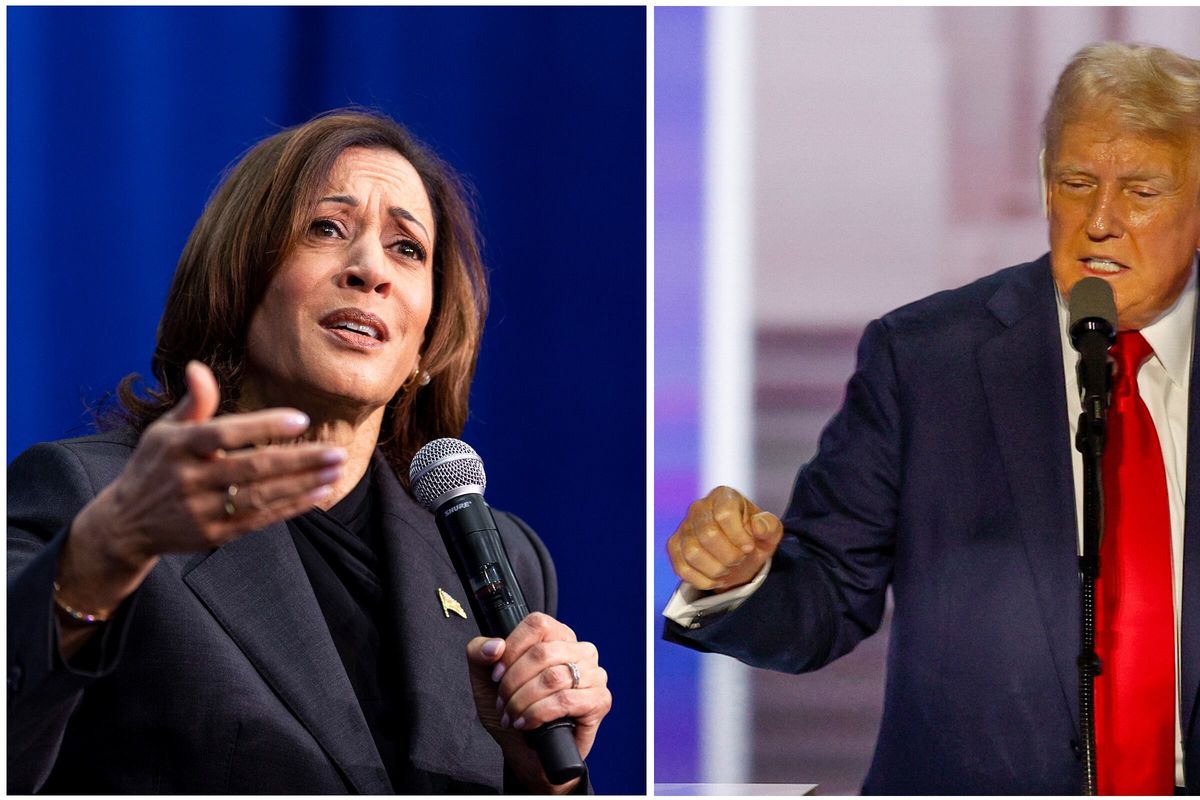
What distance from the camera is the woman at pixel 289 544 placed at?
4.14ft

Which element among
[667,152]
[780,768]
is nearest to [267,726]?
[780,768]

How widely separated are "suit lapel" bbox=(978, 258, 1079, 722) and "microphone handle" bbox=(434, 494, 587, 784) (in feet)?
2.34

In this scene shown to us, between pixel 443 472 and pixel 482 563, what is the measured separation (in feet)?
0.51

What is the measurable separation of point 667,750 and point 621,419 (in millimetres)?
758

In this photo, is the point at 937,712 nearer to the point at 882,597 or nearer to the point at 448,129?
the point at 882,597

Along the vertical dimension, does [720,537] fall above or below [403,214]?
below

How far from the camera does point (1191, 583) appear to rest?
1.76 metres

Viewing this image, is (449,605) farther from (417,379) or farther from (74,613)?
(74,613)

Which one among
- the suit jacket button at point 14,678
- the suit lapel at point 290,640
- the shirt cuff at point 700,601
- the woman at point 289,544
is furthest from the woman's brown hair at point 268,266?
the suit jacket button at point 14,678

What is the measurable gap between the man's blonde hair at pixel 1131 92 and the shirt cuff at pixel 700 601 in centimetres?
80

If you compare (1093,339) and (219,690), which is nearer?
(1093,339)

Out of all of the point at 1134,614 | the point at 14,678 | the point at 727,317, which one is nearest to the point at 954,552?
the point at 1134,614

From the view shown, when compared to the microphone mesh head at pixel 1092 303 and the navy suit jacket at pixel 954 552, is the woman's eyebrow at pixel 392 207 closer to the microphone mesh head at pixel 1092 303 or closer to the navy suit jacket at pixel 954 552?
the navy suit jacket at pixel 954 552

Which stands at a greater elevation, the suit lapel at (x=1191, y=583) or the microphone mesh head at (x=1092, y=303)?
the microphone mesh head at (x=1092, y=303)
